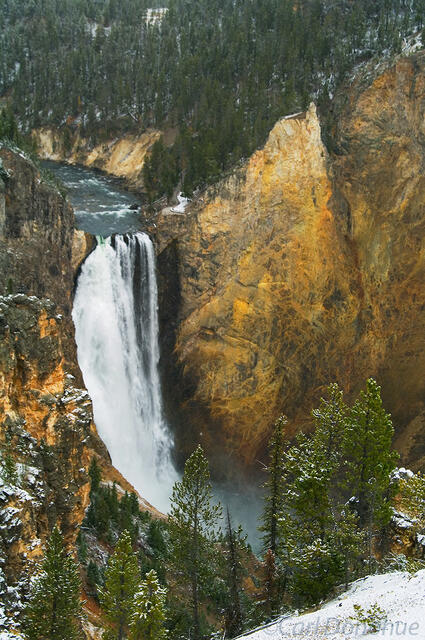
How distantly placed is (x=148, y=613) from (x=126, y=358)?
26560 mm

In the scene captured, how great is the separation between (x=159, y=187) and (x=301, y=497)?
36484 mm

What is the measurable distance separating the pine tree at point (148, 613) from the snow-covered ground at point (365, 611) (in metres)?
2.84

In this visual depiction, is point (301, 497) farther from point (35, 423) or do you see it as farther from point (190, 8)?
point (190, 8)

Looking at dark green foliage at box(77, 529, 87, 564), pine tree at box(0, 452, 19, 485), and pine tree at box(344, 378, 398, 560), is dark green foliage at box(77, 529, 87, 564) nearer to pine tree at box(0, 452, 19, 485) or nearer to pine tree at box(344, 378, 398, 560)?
pine tree at box(0, 452, 19, 485)

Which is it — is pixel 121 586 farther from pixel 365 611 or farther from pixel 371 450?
pixel 371 450

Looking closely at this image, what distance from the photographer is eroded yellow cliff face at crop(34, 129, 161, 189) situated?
68938 mm

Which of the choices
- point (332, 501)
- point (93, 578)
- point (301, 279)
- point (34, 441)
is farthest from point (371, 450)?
point (301, 279)

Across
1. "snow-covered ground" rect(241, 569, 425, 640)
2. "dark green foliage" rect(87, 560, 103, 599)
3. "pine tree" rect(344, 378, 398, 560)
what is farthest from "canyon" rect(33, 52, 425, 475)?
"snow-covered ground" rect(241, 569, 425, 640)

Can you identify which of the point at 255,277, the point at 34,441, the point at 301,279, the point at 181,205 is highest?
the point at 181,205

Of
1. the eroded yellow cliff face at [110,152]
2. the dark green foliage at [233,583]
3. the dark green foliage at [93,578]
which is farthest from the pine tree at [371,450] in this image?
the eroded yellow cliff face at [110,152]

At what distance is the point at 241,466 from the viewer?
147ft

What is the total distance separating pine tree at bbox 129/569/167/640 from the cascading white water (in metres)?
22.7

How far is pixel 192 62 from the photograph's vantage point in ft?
246

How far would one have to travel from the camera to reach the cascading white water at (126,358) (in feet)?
136
